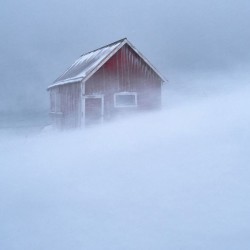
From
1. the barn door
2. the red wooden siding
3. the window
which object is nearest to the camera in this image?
the barn door

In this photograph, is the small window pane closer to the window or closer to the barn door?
the window

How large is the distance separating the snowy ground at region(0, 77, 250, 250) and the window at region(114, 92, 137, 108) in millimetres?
5692

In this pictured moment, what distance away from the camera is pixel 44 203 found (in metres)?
7.50

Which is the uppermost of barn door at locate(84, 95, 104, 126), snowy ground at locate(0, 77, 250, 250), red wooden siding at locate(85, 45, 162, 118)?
red wooden siding at locate(85, 45, 162, 118)

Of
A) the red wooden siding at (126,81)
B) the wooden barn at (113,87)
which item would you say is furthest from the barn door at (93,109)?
the red wooden siding at (126,81)

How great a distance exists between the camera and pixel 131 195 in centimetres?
780

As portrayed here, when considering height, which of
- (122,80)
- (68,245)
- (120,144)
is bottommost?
(68,245)

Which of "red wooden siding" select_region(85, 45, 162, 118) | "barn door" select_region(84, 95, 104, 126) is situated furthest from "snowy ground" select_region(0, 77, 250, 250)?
"red wooden siding" select_region(85, 45, 162, 118)

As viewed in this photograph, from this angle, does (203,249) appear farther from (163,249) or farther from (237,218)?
(237,218)

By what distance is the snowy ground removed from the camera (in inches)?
238

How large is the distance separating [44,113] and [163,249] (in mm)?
52495

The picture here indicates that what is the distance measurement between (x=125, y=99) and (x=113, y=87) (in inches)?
54.2

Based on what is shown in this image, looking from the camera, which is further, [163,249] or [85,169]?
[85,169]

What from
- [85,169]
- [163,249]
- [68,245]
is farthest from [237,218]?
[85,169]
